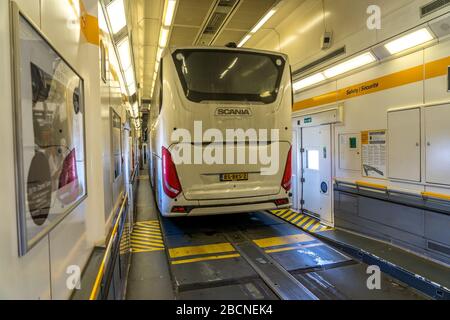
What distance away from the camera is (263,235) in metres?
4.40

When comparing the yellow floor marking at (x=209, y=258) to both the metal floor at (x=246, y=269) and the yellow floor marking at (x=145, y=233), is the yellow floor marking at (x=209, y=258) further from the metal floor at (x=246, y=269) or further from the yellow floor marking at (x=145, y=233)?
the yellow floor marking at (x=145, y=233)

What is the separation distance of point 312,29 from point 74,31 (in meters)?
5.27

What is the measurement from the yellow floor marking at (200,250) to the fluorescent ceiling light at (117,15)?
336 centimetres

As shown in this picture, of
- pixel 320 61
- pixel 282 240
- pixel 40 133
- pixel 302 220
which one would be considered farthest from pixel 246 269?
pixel 320 61

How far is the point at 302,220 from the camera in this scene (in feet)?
21.2

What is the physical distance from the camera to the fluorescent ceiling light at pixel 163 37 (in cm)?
640

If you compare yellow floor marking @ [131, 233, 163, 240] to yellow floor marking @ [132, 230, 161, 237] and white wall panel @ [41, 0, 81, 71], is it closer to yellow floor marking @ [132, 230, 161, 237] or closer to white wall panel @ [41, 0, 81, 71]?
yellow floor marking @ [132, 230, 161, 237]

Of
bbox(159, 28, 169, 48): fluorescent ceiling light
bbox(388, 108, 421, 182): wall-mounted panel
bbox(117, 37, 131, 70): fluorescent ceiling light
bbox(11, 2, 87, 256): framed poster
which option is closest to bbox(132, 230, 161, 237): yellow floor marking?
bbox(11, 2, 87, 256): framed poster

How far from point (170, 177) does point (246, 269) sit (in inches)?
65.4

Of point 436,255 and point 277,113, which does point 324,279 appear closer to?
point 436,255

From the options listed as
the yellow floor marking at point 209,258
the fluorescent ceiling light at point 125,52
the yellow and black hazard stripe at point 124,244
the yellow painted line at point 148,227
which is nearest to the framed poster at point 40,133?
the yellow and black hazard stripe at point 124,244

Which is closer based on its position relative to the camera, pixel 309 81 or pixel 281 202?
pixel 281 202

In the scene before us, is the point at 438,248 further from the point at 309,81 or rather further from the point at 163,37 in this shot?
the point at 163,37

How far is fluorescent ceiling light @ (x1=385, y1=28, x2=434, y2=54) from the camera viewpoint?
145 inches
